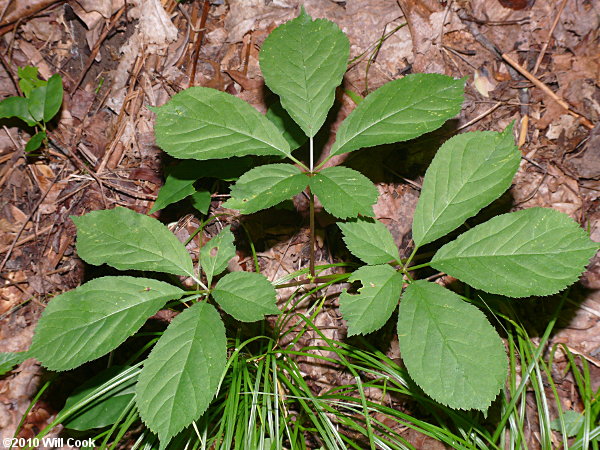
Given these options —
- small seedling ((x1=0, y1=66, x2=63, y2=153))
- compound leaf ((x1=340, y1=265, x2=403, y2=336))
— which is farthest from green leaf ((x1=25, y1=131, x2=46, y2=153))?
compound leaf ((x1=340, y1=265, x2=403, y2=336))

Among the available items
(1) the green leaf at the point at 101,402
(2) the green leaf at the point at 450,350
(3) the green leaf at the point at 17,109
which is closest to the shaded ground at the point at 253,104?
(3) the green leaf at the point at 17,109

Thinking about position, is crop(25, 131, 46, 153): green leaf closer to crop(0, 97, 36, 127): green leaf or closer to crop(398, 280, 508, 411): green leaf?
crop(0, 97, 36, 127): green leaf

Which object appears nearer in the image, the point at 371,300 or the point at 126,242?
the point at 371,300

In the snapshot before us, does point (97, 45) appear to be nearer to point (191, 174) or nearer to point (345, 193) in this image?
point (191, 174)

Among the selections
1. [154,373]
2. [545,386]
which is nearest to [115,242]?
[154,373]

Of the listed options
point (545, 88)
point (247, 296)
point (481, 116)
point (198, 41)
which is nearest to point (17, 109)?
point (198, 41)

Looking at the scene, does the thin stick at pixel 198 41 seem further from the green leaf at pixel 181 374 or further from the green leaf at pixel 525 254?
the green leaf at pixel 525 254
